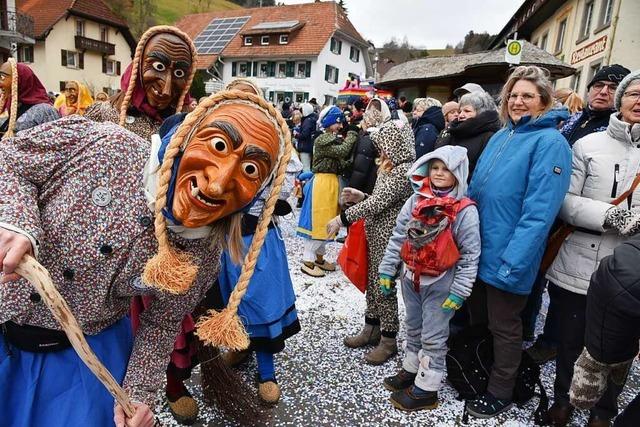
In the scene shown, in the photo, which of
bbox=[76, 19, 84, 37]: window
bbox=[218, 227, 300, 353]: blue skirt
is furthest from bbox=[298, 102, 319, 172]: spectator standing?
bbox=[76, 19, 84, 37]: window

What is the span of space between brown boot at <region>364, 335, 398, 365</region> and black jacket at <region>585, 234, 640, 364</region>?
6.45ft

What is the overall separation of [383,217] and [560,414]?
1.66 metres

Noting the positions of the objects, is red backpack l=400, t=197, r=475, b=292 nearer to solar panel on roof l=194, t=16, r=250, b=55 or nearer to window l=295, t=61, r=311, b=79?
window l=295, t=61, r=311, b=79

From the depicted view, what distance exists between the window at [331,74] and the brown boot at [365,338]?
28.6 meters

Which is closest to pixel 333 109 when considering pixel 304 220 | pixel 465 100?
pixel 304 220

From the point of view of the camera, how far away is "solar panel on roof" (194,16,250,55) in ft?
106

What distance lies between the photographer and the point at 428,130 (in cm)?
446

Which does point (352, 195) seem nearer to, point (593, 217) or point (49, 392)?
point (593, 217)

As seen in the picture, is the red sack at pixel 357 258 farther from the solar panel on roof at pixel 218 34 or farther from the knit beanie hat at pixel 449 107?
the solar panel on roof at pixel 218 34

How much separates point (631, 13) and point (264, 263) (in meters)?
12.8

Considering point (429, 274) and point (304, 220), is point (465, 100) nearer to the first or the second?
point (429, 274)

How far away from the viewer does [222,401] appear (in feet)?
8.01

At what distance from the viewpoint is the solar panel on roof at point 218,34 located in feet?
106

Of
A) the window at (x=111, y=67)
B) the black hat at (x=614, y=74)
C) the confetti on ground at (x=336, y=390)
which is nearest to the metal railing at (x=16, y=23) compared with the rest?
the window at (x=111, y=67)
